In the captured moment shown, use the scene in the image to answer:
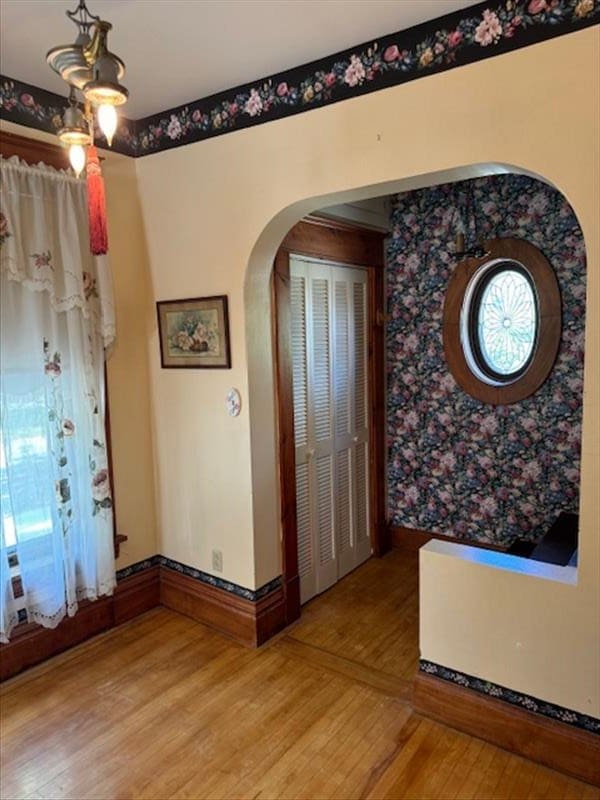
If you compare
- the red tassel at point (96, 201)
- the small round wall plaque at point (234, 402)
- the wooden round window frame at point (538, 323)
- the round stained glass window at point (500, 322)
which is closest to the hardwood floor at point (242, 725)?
the small round wall plaque at point (234, 402)

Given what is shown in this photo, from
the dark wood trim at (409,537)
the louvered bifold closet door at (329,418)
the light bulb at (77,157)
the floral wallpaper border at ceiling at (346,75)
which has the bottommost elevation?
the dark wood trim at (409,537)

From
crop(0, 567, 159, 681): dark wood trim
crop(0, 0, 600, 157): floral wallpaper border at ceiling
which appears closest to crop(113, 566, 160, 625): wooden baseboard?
crop(0, 567, 159, 681): dark wood trim

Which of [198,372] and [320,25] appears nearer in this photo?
[320,25]

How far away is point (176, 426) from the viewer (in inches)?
120

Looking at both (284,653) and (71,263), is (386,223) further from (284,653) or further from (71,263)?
(284,653)

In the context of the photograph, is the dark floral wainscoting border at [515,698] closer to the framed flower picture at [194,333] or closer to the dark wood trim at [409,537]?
the dark wood trim at [409,537]

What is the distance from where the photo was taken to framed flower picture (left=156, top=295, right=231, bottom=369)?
2.74 meters

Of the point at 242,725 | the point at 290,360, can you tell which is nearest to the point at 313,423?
the point at 290,360

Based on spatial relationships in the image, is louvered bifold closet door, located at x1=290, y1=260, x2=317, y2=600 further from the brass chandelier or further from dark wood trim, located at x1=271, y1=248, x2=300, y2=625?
the brass chandelier

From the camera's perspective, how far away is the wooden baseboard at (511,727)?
1946mm

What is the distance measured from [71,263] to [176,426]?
3.22ft

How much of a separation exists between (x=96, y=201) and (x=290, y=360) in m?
1.47

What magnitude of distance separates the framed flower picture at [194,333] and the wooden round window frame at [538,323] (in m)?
1.56

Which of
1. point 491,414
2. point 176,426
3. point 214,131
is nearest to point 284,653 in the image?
point 176,426
